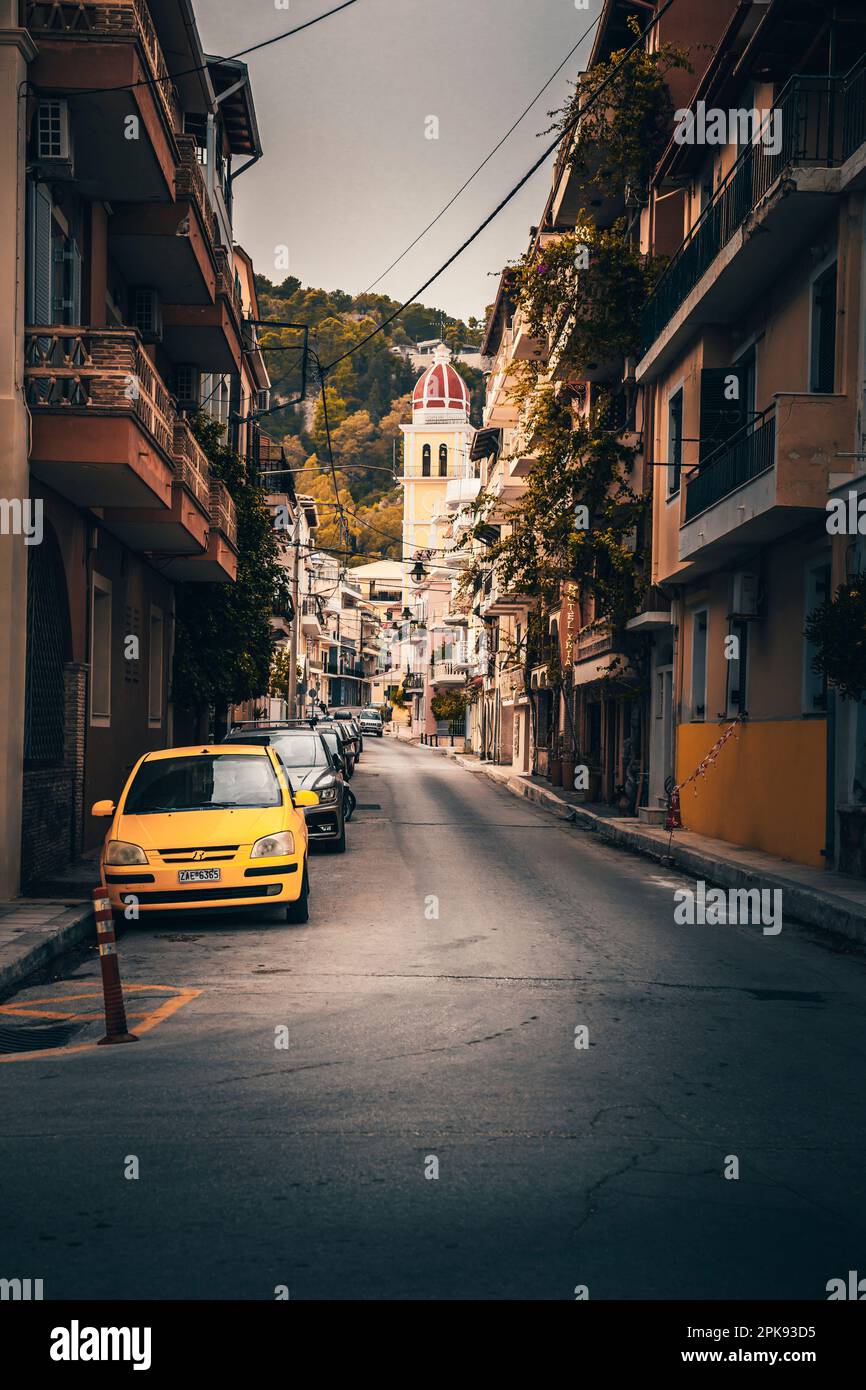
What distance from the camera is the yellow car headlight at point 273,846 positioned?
12.5 metres

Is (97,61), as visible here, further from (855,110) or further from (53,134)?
(855,110)

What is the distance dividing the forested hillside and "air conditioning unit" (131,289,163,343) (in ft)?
158

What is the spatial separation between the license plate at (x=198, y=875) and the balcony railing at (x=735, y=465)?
821 centimetres

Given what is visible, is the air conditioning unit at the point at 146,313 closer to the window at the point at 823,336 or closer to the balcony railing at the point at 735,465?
the balcony railing at the point at 735,465

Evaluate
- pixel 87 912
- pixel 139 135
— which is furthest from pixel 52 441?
pixel 87 912

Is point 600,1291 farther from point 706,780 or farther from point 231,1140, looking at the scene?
point 706,780

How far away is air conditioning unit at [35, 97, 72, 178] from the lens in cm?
1448

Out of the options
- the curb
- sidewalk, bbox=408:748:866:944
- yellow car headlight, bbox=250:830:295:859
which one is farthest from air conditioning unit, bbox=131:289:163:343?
yellow car headlight, bbox=250:830:295:859

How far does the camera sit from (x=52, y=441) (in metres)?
14.5

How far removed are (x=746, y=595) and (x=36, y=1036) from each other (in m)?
13.3

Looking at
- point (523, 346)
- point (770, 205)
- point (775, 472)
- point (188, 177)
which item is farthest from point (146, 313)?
point (523, 346)

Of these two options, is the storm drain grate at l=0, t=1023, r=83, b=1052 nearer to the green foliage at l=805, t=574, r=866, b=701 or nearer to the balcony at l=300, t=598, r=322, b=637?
the green foliage at l=805, t=574, r=866, b=701

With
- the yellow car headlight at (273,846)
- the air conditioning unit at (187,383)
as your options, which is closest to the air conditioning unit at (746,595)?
the yellow car headlight at (273,846)

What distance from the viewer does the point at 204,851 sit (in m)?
12.4
